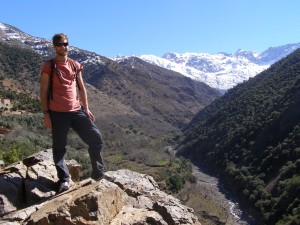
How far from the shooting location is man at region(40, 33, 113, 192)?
7043mm

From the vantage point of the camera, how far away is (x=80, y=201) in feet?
20.3

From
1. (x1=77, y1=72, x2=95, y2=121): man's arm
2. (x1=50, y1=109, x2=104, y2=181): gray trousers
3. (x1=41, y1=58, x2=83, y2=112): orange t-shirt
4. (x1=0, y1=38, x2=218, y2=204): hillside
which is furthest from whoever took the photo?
(x1=0, y1=38, x2=218, y2=204): hillside

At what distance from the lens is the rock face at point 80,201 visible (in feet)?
20.2

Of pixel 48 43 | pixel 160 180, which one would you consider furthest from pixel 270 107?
pixel 48 43

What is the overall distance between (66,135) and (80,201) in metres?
1.56

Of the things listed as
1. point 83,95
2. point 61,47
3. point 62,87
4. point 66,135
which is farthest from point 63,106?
point 61,47

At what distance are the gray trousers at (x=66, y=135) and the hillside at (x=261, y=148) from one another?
1140 inches

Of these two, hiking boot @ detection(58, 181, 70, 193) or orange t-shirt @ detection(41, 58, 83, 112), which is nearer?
orange t-shirt @ detection(41, 58, 83, 112)

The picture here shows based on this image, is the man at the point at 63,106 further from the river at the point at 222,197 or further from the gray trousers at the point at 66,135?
the river at the point at 222,197

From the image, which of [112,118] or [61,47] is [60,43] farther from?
[112,118]

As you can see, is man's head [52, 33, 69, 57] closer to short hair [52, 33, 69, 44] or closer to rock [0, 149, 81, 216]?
short hair [52, 33, 69, 44]

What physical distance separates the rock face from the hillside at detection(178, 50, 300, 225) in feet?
92.9

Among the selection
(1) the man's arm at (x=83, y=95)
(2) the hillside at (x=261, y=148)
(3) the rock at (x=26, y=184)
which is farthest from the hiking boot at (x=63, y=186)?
(2) the hillside at (x=261, y=148)

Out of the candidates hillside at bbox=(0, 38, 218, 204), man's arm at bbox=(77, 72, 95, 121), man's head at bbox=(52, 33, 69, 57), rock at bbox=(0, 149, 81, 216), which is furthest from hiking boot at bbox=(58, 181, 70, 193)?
hillside at bbox=(0, 38, 218, 204)
